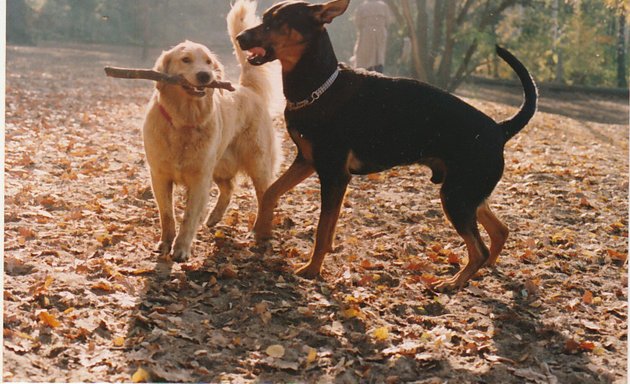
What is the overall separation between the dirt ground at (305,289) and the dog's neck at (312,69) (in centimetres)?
126

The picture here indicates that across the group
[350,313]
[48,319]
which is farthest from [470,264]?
[48,319]

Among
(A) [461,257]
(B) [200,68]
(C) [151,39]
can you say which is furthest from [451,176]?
(C) [151,39]

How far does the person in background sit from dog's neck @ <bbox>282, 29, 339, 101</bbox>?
22.1 feet

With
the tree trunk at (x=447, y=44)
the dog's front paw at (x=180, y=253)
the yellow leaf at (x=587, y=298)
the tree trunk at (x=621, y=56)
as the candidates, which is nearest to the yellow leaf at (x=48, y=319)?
the dog's front paw at (x=180, y=253)

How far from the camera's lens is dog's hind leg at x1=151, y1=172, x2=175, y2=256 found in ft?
15.4

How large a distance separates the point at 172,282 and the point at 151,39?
474 inches

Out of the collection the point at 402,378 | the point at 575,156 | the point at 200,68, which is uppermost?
the point at 200,68

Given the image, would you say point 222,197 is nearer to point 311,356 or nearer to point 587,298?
point 311,356

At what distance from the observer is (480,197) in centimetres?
436

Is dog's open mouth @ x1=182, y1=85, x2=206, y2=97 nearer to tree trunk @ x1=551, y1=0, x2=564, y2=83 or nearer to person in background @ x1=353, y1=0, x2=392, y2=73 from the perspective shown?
person in background @ x1=353, y1=0, x2=392, y2=73

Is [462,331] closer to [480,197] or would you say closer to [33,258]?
[480,197]

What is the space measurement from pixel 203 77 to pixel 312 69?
71cm

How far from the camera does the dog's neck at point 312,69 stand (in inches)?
167

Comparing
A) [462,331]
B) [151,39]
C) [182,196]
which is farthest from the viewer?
[151,39]
